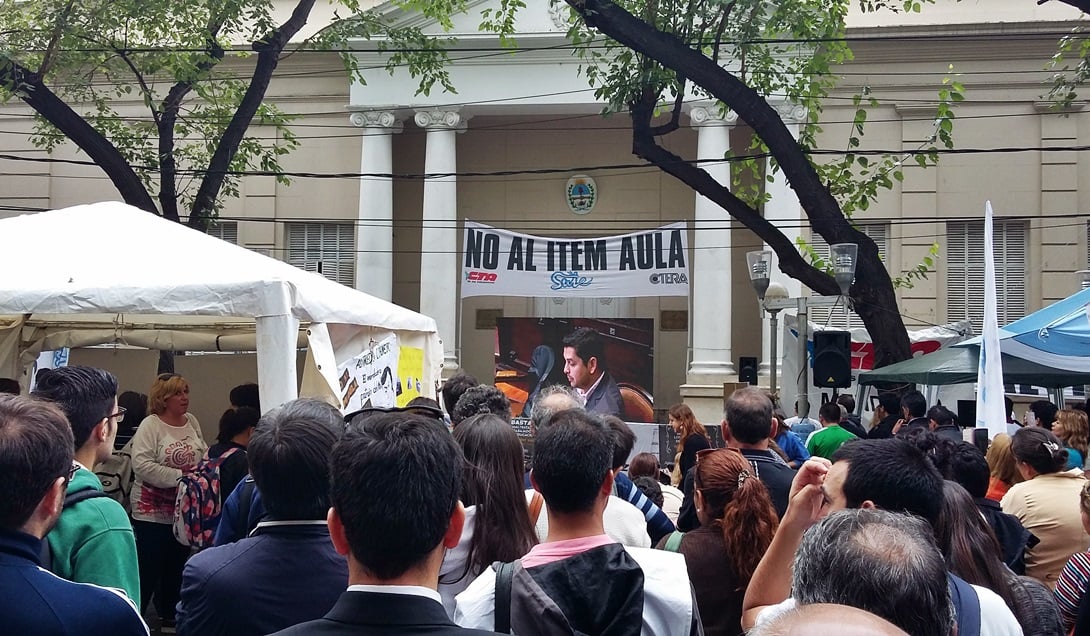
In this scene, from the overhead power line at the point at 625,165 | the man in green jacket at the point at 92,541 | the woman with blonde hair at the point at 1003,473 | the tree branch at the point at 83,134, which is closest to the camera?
the man in green jacket at the point at 92,541

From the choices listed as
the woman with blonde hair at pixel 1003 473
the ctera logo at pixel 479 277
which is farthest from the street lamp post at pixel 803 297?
the woman with blonde hair at pixel 1003 473

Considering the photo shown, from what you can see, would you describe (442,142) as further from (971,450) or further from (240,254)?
(971,450)

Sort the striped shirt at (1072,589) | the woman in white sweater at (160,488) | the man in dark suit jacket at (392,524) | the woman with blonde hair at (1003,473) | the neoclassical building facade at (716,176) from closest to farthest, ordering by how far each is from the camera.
Result: the man in dark suit jacket at (392,524) → the striped shirt at (1072,589) → the woman with blonde hair at (1003,473) → the woman in white sweater at (160,488) → the neoclassical building facade at (716,176)

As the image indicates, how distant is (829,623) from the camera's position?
1244mm

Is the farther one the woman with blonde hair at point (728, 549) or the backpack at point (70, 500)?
the woman with blonde hair at point (728, 549)

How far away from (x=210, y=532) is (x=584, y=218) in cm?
1804

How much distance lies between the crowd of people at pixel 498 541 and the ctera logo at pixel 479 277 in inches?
530

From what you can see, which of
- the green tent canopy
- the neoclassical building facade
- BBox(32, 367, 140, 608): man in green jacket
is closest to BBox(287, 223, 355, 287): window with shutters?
the neoclassical building facade

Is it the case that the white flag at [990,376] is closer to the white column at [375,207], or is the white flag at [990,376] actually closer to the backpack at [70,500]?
the backpack at [70,500]

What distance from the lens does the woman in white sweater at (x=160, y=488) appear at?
6840mm

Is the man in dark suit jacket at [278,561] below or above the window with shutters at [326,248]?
below

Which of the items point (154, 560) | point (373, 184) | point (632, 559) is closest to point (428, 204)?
point (373, 184)

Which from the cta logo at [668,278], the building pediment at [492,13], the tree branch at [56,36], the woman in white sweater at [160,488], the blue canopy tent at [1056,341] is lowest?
the woman in white sweater at [160,488]

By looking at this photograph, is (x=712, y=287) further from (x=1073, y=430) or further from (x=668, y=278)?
(x=1073, y=430)
